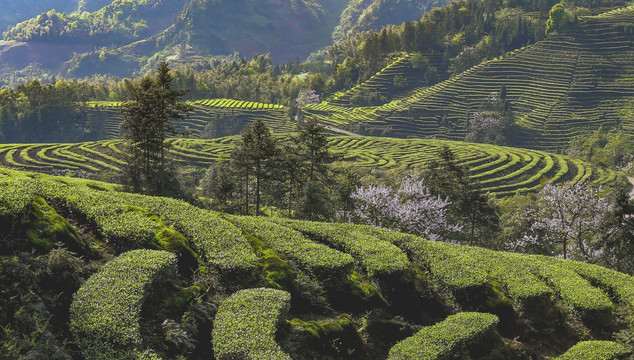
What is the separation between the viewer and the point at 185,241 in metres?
16.8

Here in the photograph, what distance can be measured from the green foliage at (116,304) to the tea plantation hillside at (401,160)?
87.0 meters

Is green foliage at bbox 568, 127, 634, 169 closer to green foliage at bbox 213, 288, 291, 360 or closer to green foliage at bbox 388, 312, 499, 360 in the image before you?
green foliage at bbox 388, 312, 499, 360

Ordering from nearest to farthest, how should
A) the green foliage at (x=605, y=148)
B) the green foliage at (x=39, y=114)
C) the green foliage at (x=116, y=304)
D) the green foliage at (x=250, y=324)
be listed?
the green foliage at (x=116, y=304)
the green foliage at (x=250, y=324)
the green foliage at (x=605, y=148)
the green foliage at (x=39, y=114)

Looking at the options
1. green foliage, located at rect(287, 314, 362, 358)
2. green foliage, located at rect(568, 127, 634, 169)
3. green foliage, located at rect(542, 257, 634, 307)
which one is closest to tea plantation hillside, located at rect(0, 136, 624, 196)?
green foliage, located at rect(568, 127, 634, 169)

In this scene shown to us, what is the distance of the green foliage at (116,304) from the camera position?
35.0 ft

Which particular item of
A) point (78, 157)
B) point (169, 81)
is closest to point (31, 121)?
point (78, 157)

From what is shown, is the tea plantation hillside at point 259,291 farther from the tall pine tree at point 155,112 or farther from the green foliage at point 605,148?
the green foliage at point 605,148

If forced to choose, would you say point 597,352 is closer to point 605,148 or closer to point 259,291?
point 259,291

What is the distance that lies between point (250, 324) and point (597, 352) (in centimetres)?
1435

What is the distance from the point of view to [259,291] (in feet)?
48.5

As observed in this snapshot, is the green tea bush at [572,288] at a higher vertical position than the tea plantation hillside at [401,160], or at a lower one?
higher

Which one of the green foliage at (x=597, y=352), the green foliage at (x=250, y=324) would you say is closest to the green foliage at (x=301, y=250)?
the green foliage at (x=250, y=324)

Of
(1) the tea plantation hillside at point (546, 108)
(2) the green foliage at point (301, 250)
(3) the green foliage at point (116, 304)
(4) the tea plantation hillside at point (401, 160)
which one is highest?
(3) the green foliage at point (116, 304)

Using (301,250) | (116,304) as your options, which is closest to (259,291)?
(301,250)
